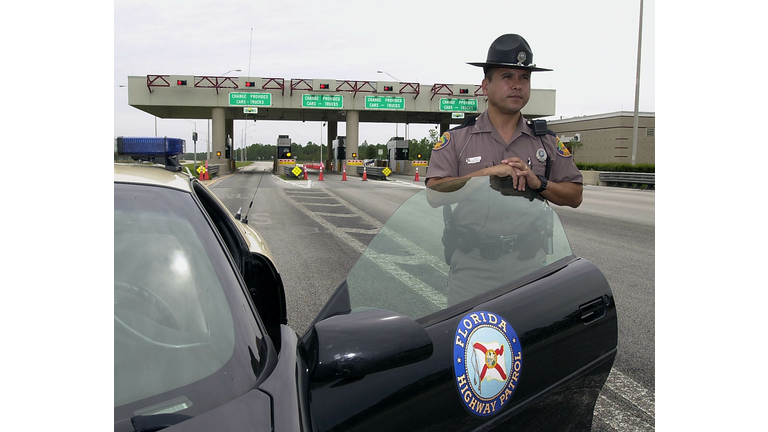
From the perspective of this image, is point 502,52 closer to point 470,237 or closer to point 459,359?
point 470,237

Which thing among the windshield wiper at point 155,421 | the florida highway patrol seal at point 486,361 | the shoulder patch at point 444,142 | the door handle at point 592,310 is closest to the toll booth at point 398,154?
the shoulder patch at point 444,142

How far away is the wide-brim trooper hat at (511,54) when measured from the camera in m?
2.84

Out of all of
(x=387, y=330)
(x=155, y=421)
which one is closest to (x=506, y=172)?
(x=387, y=330)

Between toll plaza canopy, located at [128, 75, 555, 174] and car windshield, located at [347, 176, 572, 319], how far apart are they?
1653 inches

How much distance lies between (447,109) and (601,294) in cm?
4552

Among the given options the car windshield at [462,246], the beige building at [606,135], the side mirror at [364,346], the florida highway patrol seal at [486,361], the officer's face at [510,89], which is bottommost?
the florida highway patrol seal at [486,361]

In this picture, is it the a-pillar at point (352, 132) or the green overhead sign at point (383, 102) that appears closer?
the green overhead sign at point (383, 102)

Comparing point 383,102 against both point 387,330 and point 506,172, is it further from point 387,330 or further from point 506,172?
point 387,330

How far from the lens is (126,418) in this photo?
3.92 ft

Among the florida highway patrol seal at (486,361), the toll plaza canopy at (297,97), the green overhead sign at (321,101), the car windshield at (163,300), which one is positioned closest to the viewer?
the car windshield at (163,300)

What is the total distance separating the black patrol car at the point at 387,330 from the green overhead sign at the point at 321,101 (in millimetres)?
43427

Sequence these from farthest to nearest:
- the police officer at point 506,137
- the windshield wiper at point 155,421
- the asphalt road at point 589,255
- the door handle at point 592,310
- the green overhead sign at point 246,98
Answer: the green overhead sign at point 246,98
the asphalt road at point 589,255
the police officer at point 506,137
the door handle at point 592,310
the windshield wiper at point 155,421

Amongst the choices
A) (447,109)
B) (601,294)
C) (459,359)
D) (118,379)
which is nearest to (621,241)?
(601,294)

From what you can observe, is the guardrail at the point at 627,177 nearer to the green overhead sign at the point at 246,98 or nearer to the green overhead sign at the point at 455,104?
the green overhead sign at the point at 455,104
